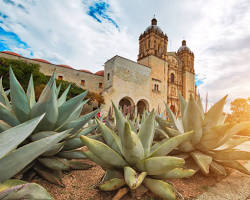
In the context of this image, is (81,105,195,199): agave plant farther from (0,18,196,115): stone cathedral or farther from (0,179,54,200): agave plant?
(0,18,196,115): stone cathedral

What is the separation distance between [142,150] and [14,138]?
65 cm

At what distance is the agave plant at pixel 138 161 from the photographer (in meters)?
0.73

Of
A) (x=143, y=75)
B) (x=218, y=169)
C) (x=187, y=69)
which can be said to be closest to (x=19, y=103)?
(x=218, y=169)

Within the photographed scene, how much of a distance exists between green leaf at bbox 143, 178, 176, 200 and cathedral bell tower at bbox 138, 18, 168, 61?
72.4ft

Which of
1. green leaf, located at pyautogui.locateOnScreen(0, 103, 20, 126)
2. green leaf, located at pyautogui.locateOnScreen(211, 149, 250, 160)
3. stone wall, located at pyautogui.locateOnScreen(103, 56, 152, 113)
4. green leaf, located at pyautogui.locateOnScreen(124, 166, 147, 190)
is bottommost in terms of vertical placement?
green leaf, located at pyautogui.locateOnScreen(124, 166, 147, 190)

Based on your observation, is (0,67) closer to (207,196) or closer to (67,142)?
(67,142)

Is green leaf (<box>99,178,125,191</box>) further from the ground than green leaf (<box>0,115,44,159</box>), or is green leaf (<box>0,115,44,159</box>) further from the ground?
green leaf (<box>0,115,44,159</box>)

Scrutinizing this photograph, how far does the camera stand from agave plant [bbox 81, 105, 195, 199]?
2.40ft

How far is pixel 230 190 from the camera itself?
3.28ft

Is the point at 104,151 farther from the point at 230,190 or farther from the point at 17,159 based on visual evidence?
the point at 230,190

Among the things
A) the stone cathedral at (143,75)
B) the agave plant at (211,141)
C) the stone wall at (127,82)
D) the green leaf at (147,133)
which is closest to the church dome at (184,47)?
the stone cathedral at (143,75)

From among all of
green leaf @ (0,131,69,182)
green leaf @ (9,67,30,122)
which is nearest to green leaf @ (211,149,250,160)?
green leaf @ (0,131,69,182)

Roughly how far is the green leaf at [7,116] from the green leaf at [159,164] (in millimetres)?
945

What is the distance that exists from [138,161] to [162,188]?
0.19m
